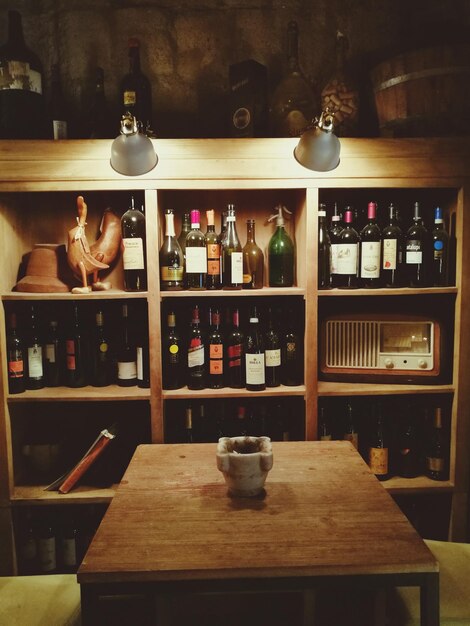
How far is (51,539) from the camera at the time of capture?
245 cm

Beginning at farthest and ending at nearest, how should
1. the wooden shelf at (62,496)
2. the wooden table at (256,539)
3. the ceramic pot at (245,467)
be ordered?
the wooden shelf at (62,496)
the ceramic pot at (245,467)
the wooden table at (256,539)

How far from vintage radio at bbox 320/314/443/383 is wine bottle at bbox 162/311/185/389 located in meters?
0.68

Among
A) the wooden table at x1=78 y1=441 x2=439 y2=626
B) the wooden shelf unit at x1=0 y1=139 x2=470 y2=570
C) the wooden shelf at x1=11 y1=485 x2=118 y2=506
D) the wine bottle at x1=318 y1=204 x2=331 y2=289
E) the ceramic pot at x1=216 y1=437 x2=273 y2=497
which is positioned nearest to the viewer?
the wooden table at x1=78 y1=441 x2=439 y2=626

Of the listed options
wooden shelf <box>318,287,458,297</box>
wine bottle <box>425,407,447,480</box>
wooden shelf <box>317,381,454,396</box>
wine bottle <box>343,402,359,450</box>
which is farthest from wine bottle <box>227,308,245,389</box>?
wine bottle <box>425,407,447,480</box>

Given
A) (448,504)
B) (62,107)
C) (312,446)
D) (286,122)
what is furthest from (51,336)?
(448,504)

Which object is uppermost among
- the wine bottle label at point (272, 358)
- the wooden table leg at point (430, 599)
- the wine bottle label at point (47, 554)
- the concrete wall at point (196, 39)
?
the concrete wall at point (196, 39)

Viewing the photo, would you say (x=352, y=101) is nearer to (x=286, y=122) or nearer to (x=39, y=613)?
(x=286, y=122)

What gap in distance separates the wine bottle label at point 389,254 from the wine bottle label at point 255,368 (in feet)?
2.33

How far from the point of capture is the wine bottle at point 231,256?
2.34 metres

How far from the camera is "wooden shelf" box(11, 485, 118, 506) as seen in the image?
2277mm

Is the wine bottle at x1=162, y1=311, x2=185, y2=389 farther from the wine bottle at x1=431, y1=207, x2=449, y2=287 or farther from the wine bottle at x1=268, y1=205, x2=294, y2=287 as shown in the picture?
the wine bottle at x1=431, y1=207, x2=449, y2=287

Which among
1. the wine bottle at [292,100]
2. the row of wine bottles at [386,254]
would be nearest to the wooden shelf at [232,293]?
the row of wine bottles at [386,254]

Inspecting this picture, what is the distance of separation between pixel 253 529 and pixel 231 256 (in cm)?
130

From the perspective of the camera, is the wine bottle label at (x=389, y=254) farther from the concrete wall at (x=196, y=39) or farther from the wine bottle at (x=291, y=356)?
the concrete wall at (x=196, y=39)
